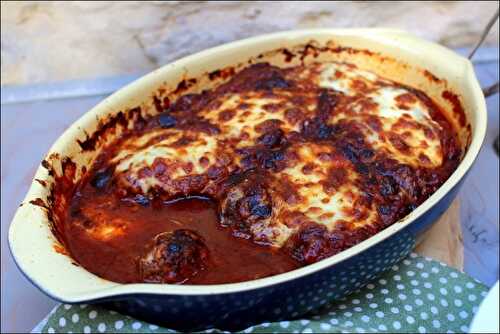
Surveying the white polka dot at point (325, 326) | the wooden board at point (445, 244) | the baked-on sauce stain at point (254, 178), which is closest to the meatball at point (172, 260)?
the baked-on sauce stain at point (254, 178)

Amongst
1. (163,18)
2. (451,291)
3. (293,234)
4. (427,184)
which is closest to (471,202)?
(427,184)

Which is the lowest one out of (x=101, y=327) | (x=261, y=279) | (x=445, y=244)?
(x=445, y=244)

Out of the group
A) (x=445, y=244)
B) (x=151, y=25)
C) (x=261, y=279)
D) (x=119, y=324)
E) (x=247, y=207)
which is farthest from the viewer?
(x=151, y=25)

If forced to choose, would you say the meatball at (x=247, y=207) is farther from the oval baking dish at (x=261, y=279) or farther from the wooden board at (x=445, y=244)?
the wooden board at (x=445, y=244)

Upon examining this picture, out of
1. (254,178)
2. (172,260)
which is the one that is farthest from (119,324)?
(254,178)

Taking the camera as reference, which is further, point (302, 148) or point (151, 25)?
point (151, 25)

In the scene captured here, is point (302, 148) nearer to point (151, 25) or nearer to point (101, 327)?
point (101, 327)

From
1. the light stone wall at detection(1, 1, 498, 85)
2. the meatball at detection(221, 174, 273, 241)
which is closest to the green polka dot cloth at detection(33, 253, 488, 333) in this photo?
the meatball at detection(221, 174, 273, 241)
